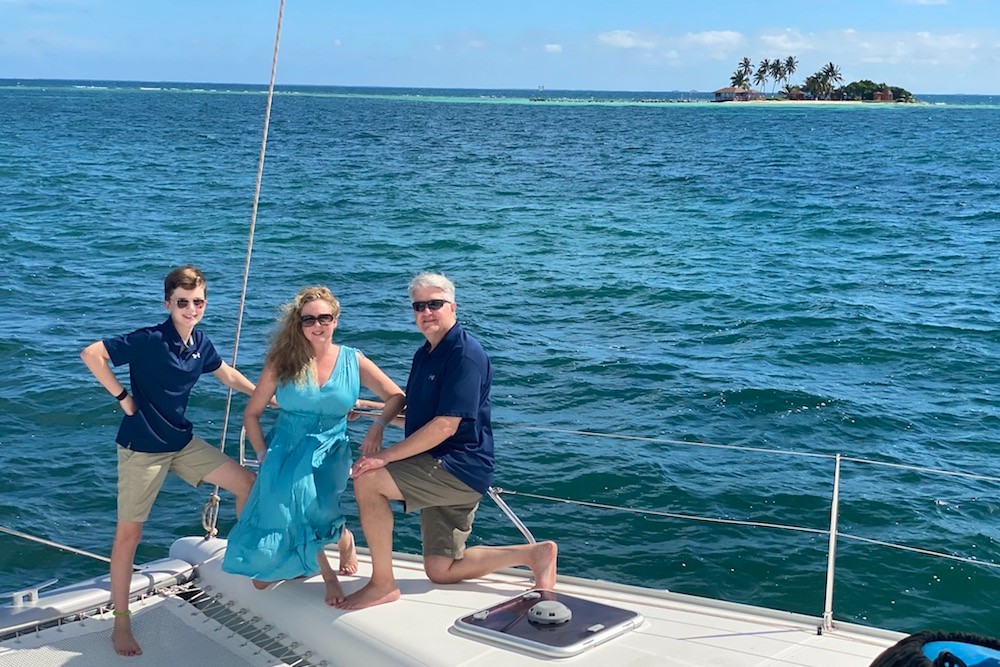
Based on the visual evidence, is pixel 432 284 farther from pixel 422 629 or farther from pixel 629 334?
pixel 629 334

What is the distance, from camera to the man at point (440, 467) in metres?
4.32

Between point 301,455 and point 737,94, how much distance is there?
159145 mm

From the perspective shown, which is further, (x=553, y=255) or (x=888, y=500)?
(x=553, y=255)

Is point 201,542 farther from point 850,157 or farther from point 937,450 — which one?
point 850,157

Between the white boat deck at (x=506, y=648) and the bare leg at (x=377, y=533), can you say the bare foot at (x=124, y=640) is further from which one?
the bare leg at (x=377, y=533)

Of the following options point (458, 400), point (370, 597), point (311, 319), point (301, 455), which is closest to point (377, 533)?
point (370, 597)

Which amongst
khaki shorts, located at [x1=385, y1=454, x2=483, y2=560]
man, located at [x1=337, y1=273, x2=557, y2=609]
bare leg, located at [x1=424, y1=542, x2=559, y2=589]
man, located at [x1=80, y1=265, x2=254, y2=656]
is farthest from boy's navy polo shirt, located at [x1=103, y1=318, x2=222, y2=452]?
bare leg, located at [x1=424, y1=542, x2=559, y2=589]

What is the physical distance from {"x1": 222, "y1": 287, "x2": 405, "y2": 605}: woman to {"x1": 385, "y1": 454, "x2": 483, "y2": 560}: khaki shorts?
0.32m

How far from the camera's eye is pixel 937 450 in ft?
35.6

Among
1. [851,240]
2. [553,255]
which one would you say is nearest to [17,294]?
[553,255]

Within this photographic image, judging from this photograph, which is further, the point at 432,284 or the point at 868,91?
the point at 868,91

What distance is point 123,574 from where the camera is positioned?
446 cm

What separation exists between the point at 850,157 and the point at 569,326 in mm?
34424

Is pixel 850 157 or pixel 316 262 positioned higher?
pixel 850 157
